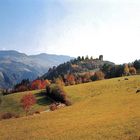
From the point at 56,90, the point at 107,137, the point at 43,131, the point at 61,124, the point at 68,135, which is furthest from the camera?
the point at 56,90

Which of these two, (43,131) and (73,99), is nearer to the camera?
(43,131)

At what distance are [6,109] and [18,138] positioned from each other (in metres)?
89.0

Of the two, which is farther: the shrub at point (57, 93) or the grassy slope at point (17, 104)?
the shrub at point (57, 93)

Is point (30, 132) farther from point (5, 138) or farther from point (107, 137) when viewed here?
point (107, 137)

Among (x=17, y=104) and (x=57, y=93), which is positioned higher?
(x=57, y=93)

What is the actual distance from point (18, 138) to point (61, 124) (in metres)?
11.7

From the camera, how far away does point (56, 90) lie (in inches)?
5807

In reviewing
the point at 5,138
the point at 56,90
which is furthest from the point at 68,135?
the point at 56,90

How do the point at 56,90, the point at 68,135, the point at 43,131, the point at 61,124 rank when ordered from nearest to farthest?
the point at 68,135
the point at 43,131
the point at 61,124
the point at 56,90

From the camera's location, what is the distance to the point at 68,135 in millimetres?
48031

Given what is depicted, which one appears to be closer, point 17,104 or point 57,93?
point 17,104

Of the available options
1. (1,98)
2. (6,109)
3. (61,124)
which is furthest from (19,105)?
(61,124)

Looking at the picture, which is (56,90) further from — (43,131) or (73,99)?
(43,131)

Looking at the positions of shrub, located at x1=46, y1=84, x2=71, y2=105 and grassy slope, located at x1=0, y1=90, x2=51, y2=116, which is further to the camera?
shrub, located at x1=46, y1=84, x2=71, y2=105
